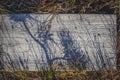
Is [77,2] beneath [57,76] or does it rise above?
above

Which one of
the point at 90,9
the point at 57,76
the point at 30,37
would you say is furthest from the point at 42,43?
the point at 90,9

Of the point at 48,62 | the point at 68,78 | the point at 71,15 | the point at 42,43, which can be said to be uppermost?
the point at 71,15

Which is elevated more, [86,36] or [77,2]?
[77,2]

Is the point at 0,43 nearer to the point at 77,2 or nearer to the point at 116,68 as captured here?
the point at 77,2

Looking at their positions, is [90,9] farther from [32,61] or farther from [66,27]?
[32,61]

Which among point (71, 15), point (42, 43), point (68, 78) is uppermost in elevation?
point (71, 15)

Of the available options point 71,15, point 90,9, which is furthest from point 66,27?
point 90,9
